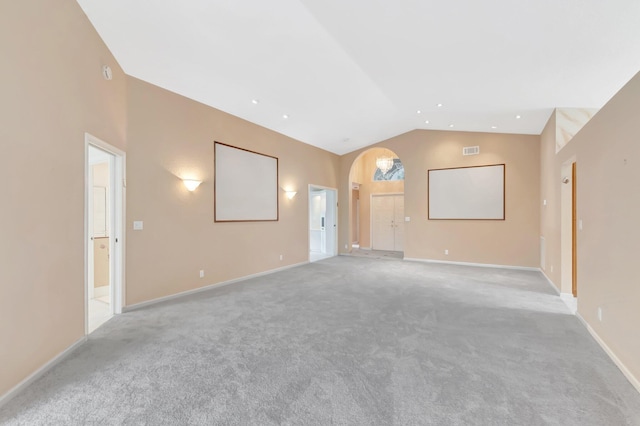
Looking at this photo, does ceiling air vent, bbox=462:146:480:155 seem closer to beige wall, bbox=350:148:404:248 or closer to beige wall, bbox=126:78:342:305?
beige wall, bbox=350:148:404:248

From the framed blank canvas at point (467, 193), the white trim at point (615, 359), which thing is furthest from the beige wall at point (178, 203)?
the white trim at point (615, 359)

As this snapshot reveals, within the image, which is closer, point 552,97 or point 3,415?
point 3,415

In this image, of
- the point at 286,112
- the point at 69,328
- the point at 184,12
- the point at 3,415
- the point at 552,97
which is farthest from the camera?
the point at 286,112

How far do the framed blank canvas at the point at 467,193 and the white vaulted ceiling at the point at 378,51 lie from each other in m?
1.91

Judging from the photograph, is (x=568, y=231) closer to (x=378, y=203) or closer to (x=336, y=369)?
(x=336, y=369)

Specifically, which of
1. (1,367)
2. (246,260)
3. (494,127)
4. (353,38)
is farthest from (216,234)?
(494,127)

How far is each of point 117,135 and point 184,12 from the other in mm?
1754

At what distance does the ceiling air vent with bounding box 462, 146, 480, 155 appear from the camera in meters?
7.30

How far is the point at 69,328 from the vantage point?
108 inches

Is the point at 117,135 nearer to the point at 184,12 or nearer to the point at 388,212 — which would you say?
the point at 184,12

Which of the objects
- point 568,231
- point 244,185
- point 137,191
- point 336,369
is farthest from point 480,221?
point 137,191

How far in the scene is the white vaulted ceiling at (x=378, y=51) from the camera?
2852 millimetres

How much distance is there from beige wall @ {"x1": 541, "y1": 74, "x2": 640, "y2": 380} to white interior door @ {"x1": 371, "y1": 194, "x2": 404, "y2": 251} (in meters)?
6.50

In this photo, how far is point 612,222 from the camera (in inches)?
105
